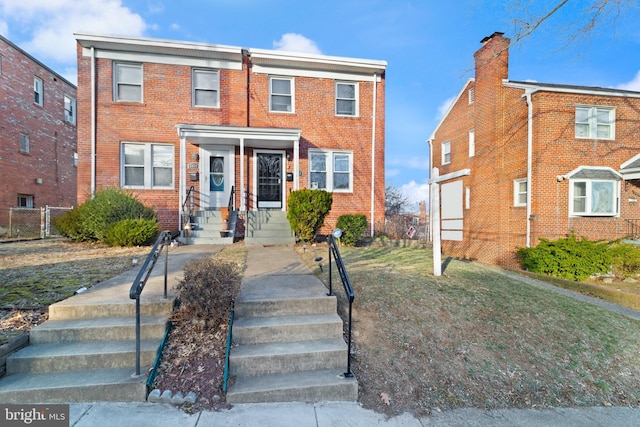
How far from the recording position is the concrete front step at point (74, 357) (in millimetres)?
2812

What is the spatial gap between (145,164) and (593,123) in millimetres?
16552

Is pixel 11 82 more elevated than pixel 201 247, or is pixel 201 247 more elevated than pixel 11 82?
pixel 11 82

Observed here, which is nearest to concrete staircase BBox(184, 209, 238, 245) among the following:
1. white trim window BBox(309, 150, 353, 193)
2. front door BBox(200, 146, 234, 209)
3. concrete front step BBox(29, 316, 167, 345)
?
front door BBox(200, 146, 234, 209)

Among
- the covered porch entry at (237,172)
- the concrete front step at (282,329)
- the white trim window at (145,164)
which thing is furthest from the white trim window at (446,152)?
the concrete front step at (282,329)

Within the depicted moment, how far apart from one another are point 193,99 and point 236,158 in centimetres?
263

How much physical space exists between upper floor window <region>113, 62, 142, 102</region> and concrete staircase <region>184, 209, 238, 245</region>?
484 centimetres

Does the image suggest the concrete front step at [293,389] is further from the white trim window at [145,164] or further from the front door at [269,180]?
the white trim window at [145,164]

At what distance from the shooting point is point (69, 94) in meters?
18.6

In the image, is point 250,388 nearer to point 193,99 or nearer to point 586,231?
point 193,99

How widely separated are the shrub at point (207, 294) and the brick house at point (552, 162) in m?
10.8

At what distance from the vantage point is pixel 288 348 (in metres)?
3.12

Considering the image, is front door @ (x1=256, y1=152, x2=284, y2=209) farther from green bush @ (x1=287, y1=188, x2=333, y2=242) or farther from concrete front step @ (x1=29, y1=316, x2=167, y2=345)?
concrete front step @ (x1=29, y1=316, x2=167, y2=345)

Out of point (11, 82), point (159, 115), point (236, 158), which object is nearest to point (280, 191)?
point (236, 158)

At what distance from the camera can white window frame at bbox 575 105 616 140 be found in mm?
10883
